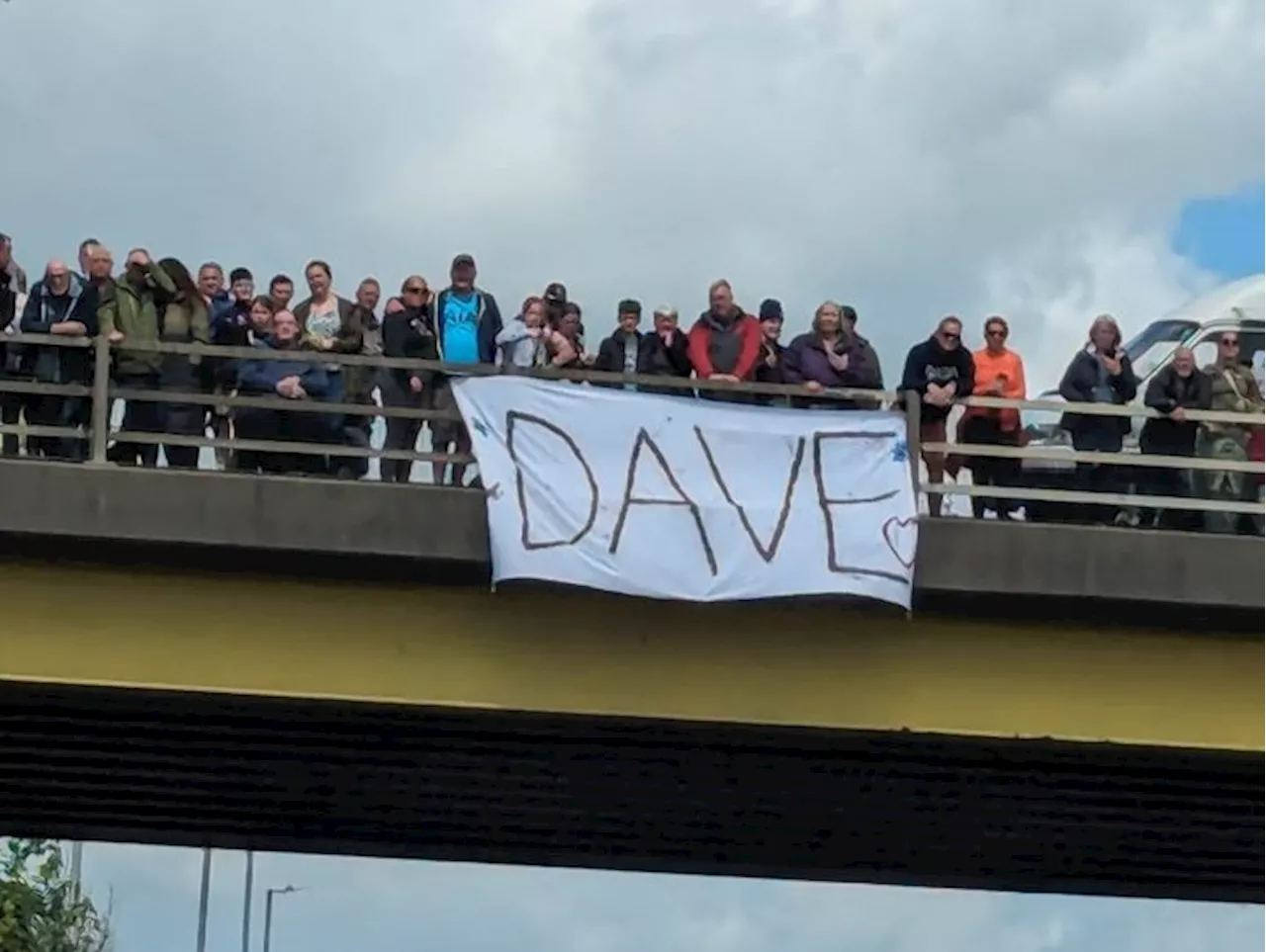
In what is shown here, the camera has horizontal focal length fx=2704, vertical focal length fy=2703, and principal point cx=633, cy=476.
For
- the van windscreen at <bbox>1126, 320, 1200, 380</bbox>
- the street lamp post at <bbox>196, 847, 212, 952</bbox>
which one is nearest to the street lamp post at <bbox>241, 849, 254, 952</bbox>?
the street lamp post at <bbox>196, 847, 212, 952</bbox>

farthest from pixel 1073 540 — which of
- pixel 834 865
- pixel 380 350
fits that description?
pixel 834 865

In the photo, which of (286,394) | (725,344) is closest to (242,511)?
(286,394)

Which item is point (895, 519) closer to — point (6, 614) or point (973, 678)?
point (973, 678)

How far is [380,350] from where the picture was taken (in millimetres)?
16000

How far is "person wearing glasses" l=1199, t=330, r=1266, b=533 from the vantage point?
16.0 metres

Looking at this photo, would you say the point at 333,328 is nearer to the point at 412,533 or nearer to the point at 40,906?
the point at 412,533

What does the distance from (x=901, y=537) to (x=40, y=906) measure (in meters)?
37.2

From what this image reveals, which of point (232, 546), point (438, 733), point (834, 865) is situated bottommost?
point (834, 865)

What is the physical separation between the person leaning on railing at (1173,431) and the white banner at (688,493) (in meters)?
1.62

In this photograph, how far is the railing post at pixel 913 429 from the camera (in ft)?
51.1

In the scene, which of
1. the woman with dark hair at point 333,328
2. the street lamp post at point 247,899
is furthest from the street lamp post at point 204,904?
the woman with dark hair at point 333,328

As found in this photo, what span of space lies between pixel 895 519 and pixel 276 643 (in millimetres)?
3581

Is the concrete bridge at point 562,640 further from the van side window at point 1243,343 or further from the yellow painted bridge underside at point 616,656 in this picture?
the van side window at point 1243,343

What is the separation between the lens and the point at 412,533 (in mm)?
14984
